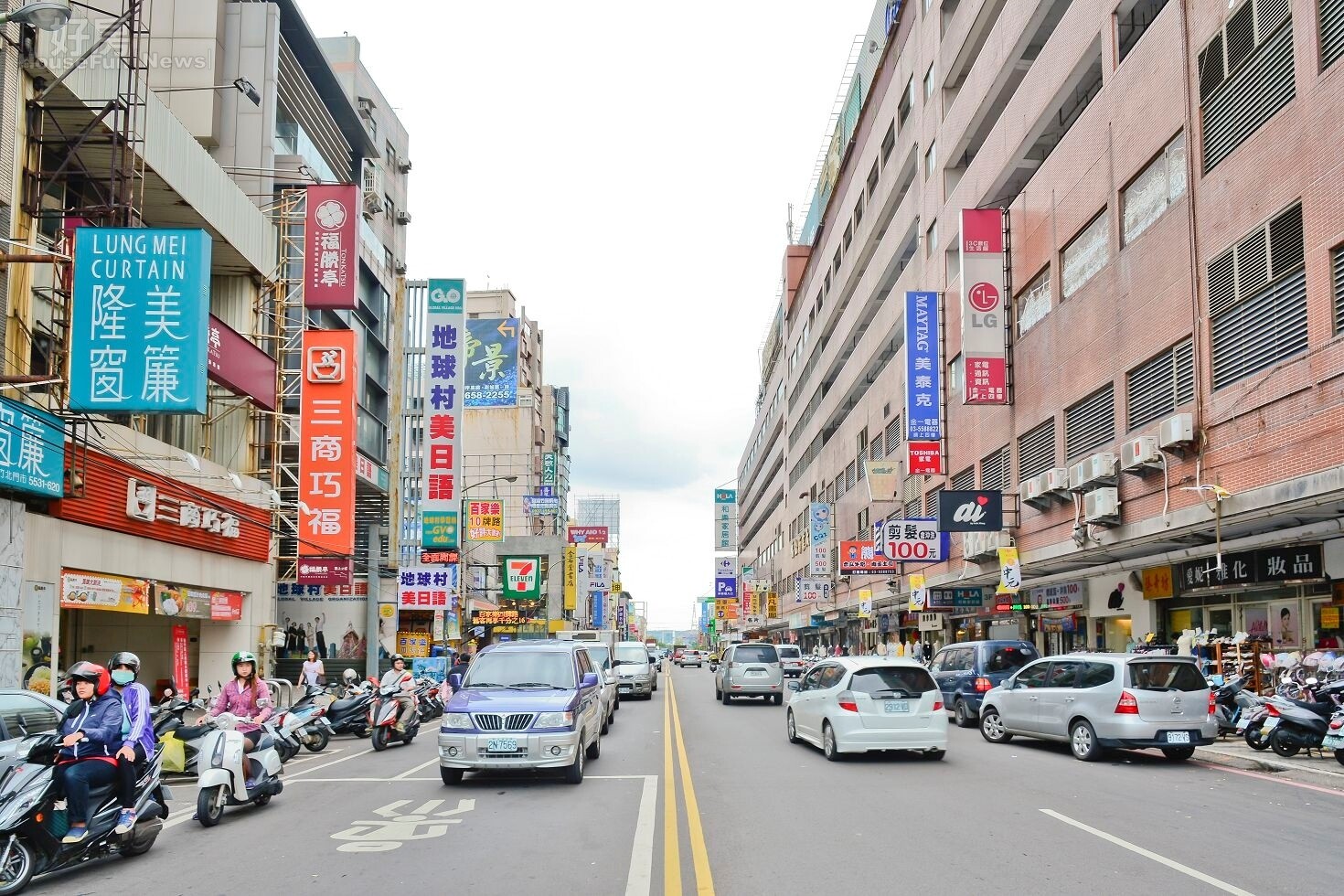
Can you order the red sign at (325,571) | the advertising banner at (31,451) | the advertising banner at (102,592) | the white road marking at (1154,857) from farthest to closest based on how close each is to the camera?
the red sign at (325,571) < the advertising banner at (102,592) < the advertising banner at (31,451) < the white road marking at (1154,857)

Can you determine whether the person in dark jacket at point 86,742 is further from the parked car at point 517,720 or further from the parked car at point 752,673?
the parked car at point 752,673

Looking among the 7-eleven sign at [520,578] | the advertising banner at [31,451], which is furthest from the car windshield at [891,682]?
the 7-eleven sign at [520,578]

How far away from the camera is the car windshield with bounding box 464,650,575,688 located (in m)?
14.6

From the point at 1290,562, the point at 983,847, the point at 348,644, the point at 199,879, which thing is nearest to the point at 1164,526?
the point at 1290,562

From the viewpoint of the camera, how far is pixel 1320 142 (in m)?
17.3

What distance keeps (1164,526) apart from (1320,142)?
7630mm

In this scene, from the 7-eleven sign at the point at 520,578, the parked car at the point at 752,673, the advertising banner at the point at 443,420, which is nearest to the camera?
the parked car at the point at 752,673

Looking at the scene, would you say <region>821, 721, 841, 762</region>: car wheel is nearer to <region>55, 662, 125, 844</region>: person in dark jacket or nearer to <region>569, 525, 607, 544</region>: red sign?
<region>55, 662, 125, 844</region>: person in dark jacket

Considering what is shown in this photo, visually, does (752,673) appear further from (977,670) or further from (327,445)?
(327,445)

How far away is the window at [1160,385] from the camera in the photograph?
21.9 metres

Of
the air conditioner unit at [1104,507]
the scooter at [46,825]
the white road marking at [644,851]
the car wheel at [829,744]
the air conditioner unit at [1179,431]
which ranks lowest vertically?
the car wheel at [829,744]

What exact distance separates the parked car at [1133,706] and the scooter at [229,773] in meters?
11.7

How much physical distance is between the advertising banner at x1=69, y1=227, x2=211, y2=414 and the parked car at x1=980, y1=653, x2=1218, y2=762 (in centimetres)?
1466

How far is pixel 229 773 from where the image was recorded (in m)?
11.5
